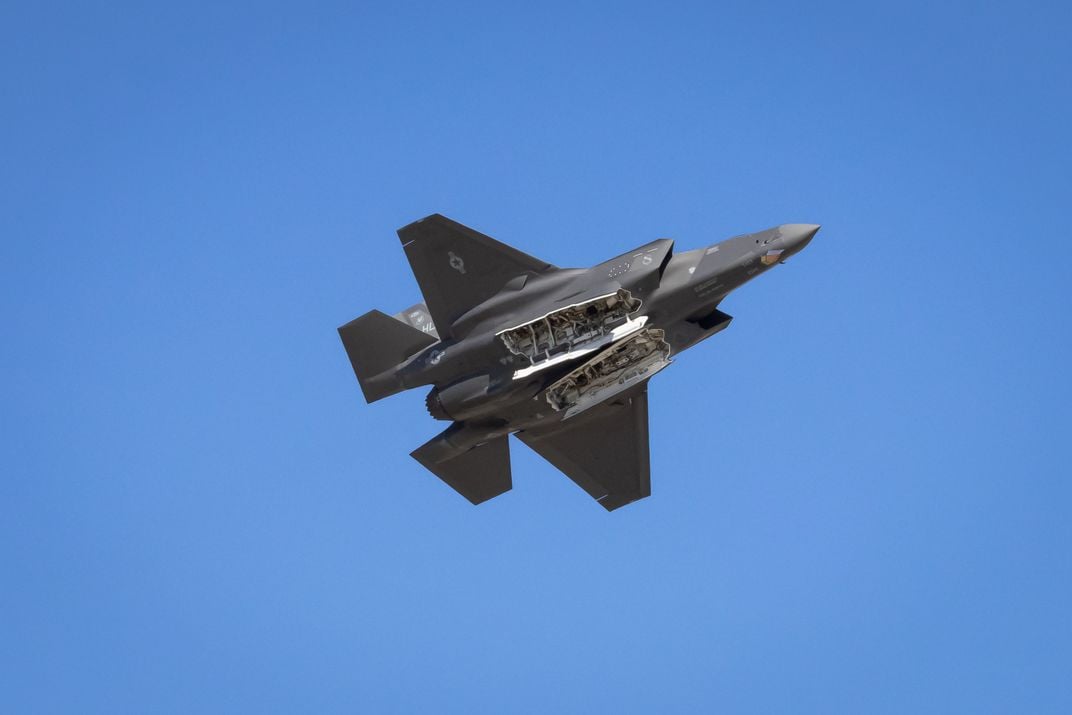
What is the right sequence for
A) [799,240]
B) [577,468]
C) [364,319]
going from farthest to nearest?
[577,468], [364,319], [799,240]

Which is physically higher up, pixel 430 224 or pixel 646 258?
pixel 430 224

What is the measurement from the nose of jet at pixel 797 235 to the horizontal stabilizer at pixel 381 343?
32.4 ft

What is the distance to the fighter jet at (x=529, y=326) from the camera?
38.0 metres

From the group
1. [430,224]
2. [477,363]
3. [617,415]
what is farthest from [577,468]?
[430,224]

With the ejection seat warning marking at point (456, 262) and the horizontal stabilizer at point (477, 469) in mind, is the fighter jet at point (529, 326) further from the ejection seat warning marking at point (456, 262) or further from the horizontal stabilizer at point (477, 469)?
the horizontal stabilizer at point (477, 469)

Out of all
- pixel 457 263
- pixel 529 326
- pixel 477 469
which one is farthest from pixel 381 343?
pixel 477 469

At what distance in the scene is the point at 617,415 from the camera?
42.8 m

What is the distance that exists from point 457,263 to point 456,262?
0.04 meters

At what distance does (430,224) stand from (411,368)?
156 inches

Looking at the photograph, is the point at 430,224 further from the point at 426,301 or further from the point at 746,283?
the point at 746,283

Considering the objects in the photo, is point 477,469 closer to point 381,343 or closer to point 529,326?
point 381,343

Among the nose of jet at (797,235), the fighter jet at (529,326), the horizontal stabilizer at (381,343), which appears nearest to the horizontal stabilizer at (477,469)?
the fighter jet at (529,326)

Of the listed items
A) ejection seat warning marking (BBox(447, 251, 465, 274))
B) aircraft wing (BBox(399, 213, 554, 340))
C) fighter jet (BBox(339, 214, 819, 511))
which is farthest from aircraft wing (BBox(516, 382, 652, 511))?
ejection seat warning marking (BBox(447, 251, 465, 274))

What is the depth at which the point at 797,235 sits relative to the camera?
3788 cm
